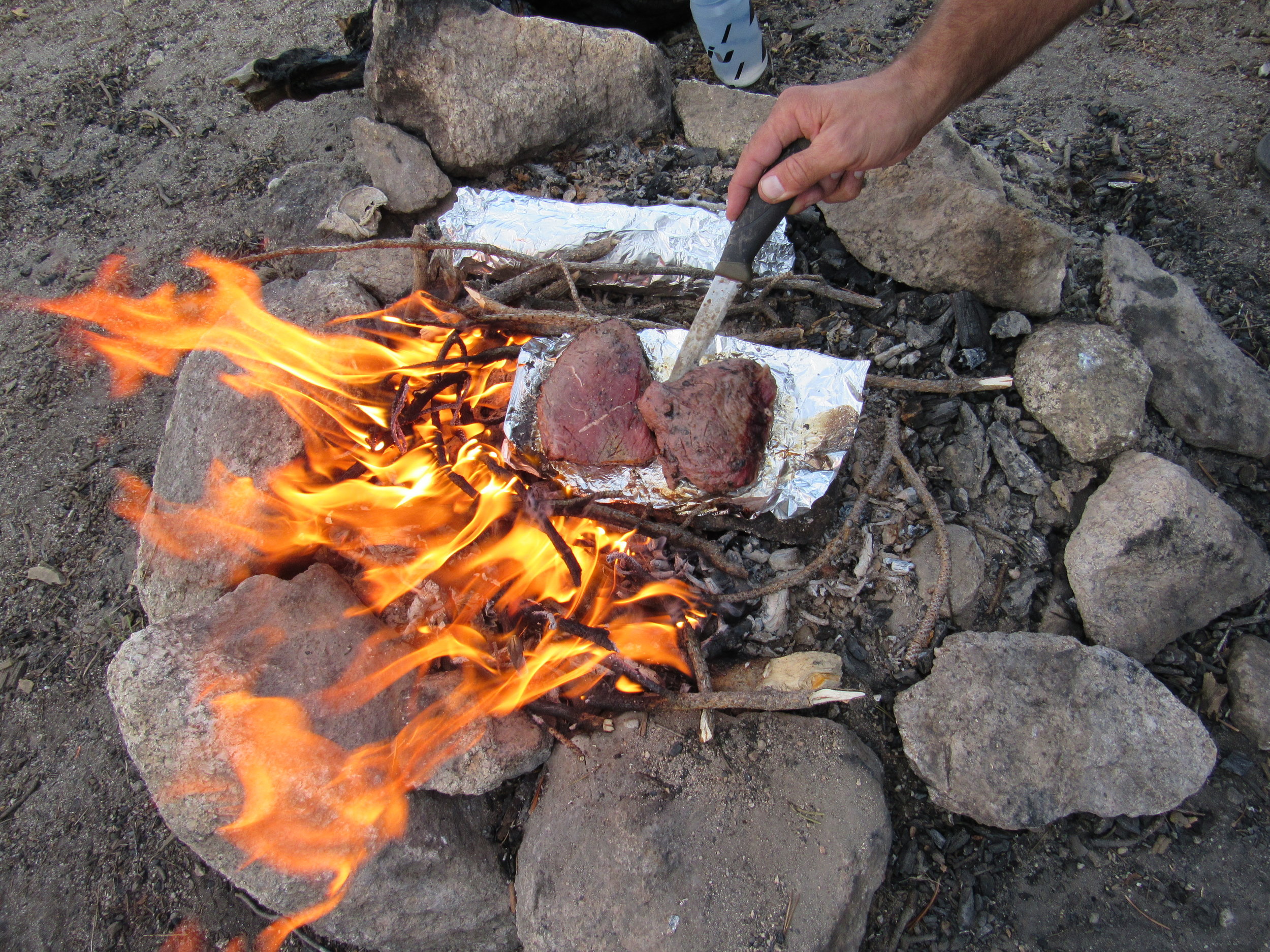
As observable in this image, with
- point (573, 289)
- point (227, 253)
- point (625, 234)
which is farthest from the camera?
point (227, 253)

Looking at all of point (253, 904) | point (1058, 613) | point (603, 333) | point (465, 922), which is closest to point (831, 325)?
point (603, 333)

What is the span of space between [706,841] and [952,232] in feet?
8.25

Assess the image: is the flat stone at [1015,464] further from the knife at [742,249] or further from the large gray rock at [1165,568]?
the knife at [742,249]

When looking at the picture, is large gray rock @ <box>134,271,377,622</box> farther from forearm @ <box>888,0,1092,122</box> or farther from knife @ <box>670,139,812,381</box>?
forearm @ <box>888,0,1092,122</box>

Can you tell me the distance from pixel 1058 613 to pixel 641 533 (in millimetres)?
1573

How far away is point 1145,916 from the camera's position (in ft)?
7.03

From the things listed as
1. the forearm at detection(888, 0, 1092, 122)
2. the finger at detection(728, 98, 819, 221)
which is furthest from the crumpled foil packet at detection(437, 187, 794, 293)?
the forearm at detection(888, 0, 1092, 122)

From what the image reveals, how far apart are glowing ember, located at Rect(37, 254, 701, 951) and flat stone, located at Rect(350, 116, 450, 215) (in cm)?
→ 78

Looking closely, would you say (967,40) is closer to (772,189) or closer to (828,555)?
(772,189)

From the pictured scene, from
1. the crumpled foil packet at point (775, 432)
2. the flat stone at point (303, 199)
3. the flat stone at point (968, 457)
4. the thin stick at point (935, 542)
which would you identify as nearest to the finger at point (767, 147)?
the crumpled foil packet at point (775, 432)

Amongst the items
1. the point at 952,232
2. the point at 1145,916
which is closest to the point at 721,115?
the point at 952,232

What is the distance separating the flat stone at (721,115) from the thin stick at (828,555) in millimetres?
2073

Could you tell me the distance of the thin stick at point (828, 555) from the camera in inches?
95.2

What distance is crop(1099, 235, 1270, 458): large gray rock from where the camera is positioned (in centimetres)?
263
